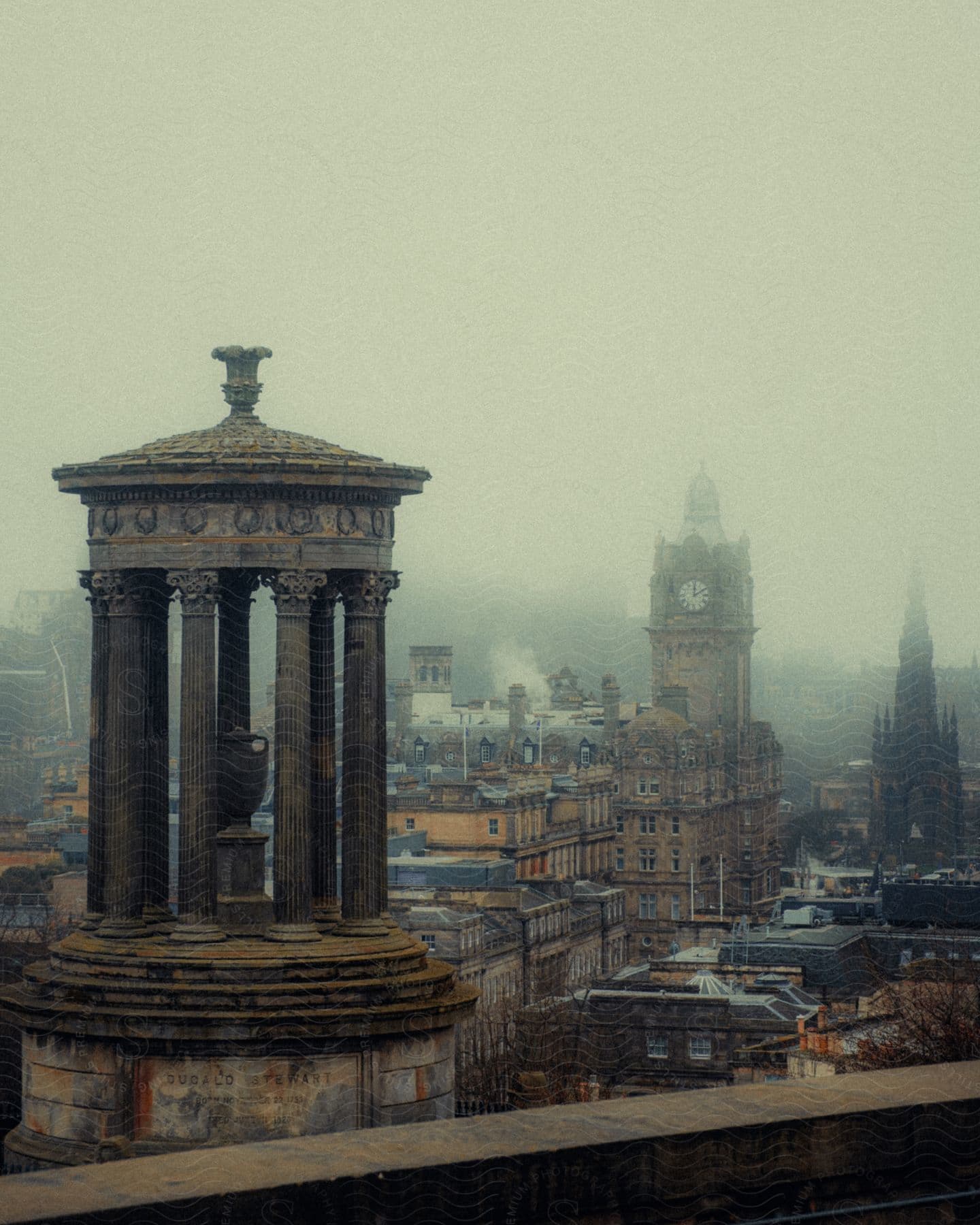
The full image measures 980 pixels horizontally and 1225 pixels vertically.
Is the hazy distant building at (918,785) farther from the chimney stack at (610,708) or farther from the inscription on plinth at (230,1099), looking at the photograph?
the inscription on plinth at (230,1099)

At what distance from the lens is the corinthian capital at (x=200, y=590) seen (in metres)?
13.5

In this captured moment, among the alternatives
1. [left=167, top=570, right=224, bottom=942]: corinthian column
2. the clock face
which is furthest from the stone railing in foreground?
the clock face

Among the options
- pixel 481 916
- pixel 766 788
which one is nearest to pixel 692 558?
pixel 766 788

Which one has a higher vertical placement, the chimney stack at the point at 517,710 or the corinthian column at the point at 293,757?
the chimney stack at the point at 517,710

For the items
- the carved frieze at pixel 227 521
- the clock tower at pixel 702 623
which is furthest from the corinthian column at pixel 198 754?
the clock tower at pixel 702 623

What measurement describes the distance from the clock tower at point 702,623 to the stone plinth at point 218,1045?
113841 mm

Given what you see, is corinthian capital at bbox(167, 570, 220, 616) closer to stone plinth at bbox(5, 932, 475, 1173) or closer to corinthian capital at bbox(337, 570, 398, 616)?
corinthian capital at bbox(337, 570, 398, 616)

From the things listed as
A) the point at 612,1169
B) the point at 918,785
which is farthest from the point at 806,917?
the point at 612,1169

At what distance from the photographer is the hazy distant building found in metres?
96.5

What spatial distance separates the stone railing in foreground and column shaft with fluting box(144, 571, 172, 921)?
615 cm

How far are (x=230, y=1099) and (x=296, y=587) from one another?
2.94 meters

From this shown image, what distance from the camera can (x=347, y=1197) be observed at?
739 centimetres

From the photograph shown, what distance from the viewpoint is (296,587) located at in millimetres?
13562

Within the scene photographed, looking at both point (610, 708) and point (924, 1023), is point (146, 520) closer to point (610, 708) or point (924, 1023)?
point (924, 1023)
